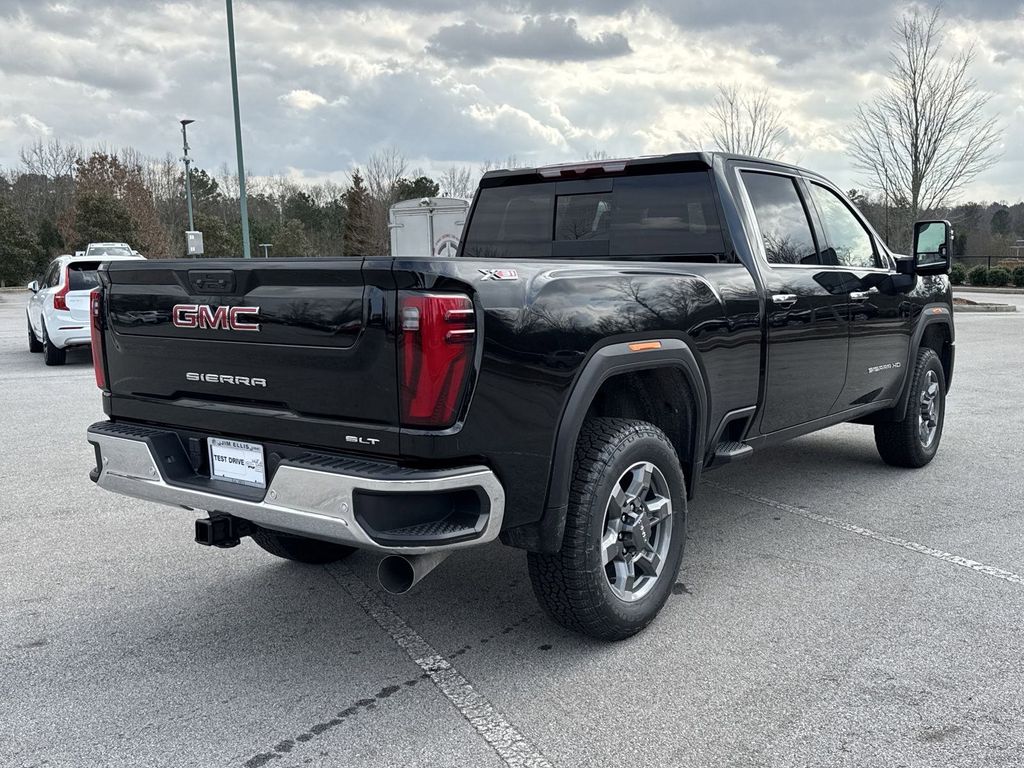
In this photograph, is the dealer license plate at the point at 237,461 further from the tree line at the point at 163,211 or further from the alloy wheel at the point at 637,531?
the tree line at the point at 163,211

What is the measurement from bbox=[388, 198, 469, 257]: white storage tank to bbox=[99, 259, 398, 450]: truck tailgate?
52.9ft

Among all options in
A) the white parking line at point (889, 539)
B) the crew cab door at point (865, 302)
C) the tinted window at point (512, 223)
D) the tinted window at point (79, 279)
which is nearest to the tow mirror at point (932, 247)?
the crew cab door at point (865, 302)

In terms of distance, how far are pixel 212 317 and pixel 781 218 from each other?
10.0 ft

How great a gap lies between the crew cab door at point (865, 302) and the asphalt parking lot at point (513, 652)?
0.74m

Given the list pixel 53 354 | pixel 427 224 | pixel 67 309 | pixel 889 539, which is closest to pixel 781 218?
pixel 889 539

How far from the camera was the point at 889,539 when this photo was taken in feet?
15.6

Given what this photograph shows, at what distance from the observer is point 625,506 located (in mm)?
3547

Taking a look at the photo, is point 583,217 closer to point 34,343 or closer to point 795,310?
point 795,310

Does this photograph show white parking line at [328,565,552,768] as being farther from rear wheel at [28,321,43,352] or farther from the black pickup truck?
rear wheel at [28,321,43,352]

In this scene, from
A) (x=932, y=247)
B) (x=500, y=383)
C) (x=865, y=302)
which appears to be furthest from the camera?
(x=932, y=247)

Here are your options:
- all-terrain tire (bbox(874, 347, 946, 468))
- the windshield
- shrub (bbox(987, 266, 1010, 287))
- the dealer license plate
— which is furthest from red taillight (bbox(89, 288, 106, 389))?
shrub (bbox(987, 266, 1010, 287))

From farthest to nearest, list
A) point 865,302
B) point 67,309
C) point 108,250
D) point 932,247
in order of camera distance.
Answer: point 108,250 → point 67,309 → point 932,247 → point 865,302

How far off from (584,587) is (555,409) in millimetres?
667

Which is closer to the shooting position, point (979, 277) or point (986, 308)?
point (986, 308)
